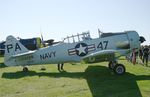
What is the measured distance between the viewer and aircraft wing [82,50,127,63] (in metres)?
12.8

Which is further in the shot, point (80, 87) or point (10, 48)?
point (10, 48)

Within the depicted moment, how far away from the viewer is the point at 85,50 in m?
14.5

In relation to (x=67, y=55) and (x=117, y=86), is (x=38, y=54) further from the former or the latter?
(x=117, y=86)

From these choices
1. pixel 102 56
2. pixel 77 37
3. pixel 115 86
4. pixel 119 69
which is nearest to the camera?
pixel 115 86

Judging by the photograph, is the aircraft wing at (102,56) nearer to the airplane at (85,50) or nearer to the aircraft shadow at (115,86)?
the airplane at (85,50)

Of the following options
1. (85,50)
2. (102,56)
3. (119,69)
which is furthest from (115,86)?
(85,50)

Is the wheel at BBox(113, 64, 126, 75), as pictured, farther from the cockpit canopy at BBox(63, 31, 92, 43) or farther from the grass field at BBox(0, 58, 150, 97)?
the cockpit canopy at BBox(63, 31, 92, 43)

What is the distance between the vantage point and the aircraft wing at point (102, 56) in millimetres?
12820

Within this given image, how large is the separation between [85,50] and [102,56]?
1733 mm

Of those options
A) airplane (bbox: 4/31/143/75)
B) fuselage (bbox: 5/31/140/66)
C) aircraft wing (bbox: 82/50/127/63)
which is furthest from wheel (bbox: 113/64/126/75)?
fuselage (bbox: 5/31/140/66)

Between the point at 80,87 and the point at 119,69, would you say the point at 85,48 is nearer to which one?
the point at 119,69

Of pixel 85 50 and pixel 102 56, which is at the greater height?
pixel 85 50

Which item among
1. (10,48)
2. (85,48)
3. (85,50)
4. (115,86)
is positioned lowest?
(115,86)

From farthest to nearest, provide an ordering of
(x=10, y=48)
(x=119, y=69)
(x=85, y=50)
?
1. (x=10, y=48)
2. (x=85, y=50)
3. (x=119, y=69)
